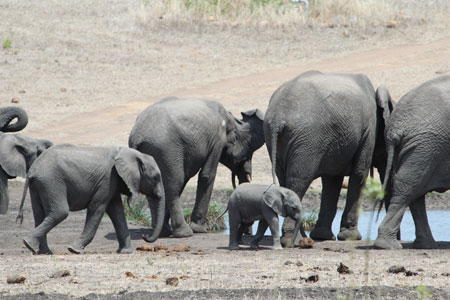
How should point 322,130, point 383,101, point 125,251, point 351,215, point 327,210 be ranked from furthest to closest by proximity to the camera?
point 327,210 → point 351,215 → point 383,101 → point 322,130 → point 125,251

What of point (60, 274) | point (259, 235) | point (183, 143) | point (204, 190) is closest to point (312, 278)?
point (60, 274)

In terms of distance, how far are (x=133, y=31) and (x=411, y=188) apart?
23865mm

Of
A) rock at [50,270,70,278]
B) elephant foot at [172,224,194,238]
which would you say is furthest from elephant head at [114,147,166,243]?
rock at [50,270,70,278]

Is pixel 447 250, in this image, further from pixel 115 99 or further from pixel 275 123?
pixel 115 99

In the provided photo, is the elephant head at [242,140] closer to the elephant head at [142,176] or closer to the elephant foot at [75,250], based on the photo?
the elephant head at [142,176]

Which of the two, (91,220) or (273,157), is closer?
(91,220)

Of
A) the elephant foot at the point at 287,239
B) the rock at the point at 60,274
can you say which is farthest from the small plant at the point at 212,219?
the rock at the point at 60,274

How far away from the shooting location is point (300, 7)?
34.8 metres

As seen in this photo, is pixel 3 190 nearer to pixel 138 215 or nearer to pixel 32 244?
pixel 138 215

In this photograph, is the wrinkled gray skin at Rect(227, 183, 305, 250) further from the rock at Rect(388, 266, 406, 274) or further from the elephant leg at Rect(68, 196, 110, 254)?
the rock at Rect(388, 266, 406, 274)

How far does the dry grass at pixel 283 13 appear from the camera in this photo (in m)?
33.5

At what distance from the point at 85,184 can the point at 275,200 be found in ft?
6.57

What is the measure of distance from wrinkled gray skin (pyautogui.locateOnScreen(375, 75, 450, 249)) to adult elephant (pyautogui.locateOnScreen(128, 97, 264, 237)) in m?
2.77

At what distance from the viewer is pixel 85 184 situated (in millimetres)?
9656
